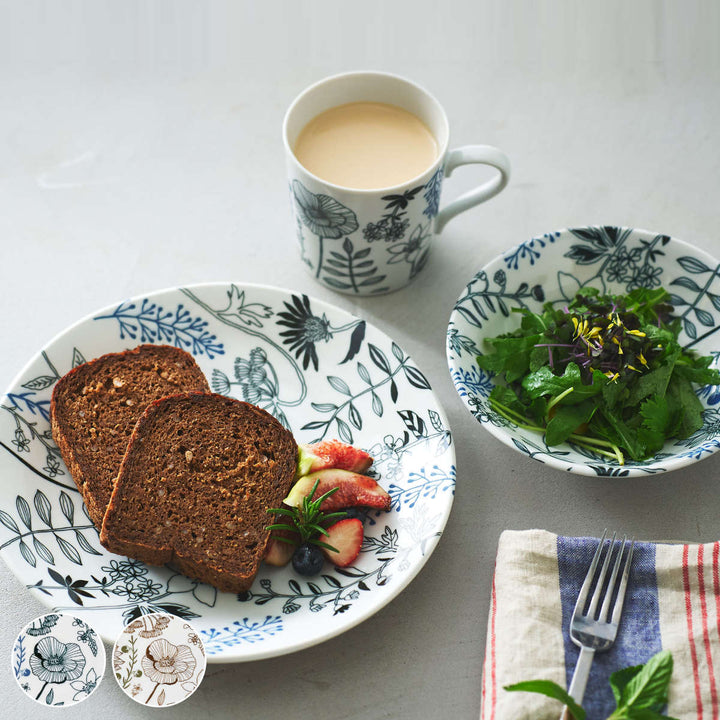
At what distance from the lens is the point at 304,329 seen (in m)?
2.11

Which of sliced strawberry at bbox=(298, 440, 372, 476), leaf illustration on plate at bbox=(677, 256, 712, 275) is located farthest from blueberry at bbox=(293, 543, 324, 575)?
leaf illustration on plate at bbox=(677, 256, 712, 275)

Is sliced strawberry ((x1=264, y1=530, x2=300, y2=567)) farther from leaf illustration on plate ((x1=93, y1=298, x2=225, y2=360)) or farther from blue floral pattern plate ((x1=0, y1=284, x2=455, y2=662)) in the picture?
leaf illustration on plate ((x1=93, y1=298, x2=225, y2=360))

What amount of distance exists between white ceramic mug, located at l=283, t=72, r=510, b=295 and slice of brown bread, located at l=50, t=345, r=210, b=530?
0.46 meters

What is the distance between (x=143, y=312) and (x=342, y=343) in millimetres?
496

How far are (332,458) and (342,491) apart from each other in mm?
87

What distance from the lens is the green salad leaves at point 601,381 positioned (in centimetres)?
184

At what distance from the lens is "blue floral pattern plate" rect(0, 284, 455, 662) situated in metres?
1.68

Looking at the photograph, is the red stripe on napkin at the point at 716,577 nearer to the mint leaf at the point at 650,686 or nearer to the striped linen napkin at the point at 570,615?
the striped linen napkin at the point at 570,615

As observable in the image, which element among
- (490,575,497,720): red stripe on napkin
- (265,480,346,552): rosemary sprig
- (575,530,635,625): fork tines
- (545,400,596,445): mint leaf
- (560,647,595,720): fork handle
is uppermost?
(545,400,596,445): mint leaf

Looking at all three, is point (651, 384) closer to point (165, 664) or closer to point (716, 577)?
point (716, 577)

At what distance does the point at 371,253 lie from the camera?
7.03 ft

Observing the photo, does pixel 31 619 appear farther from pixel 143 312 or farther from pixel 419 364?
pixel 419 364

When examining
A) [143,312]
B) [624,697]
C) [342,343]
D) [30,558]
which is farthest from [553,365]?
[30,558]

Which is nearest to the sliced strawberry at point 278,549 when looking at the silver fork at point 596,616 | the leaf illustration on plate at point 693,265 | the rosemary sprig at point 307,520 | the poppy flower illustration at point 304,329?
the rosemary sprig at point 307,520
